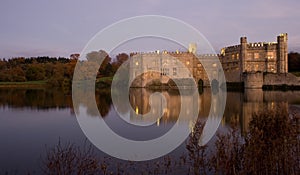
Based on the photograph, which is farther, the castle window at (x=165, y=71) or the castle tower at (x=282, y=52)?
the castle window at (x=165, y=71)

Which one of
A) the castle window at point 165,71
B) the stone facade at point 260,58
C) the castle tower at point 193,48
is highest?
the castle tower at point 193,48

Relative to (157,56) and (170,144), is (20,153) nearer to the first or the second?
(170,144)

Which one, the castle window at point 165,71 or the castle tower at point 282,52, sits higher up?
the castle tower at point 282,52

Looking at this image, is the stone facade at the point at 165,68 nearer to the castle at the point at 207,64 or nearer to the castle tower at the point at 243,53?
the castle at the point at 207,64

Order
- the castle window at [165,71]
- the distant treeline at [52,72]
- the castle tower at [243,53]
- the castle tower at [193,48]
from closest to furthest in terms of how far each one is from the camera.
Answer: the castle tower at [243,53], the castle window at [165,71], the castle tower at [193,48], the distant treeline at [52,72]

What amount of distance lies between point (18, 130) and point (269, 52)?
3856 cm

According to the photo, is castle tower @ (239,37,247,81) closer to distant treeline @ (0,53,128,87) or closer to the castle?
the castle

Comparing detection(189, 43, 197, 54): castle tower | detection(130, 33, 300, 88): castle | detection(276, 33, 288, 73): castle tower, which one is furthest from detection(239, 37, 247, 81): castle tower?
detection(189, 43, 197, 54): castle tower

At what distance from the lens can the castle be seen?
43.6 meters

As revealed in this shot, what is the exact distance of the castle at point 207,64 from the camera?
143 feet

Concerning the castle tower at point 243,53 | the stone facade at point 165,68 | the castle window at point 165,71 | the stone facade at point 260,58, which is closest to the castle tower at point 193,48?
the stone facade at point 165,68

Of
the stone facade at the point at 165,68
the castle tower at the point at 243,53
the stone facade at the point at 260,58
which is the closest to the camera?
the stone facade at the point at 260,58

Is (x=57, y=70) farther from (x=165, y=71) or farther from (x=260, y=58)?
(x=260, y=58)

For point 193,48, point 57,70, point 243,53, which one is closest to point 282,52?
point 243,53
